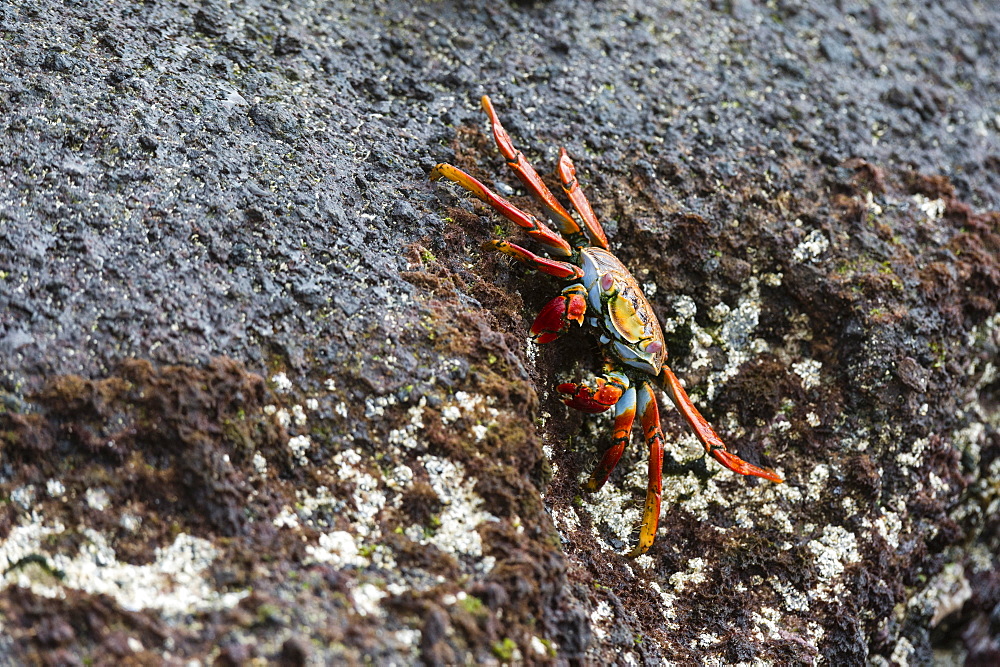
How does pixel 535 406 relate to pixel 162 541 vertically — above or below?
above

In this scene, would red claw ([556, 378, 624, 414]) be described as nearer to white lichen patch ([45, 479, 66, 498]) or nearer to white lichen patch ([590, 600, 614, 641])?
white lichen patch ([590, 600, 614, 641])

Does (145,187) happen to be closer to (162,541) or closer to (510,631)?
(162,541)

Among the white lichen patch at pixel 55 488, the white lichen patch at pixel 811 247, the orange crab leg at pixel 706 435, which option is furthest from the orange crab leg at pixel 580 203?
the white lichen patch at pixel 55 488

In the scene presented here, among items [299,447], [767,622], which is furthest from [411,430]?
[767,622]

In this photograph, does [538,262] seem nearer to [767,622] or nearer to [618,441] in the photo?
[618,441]

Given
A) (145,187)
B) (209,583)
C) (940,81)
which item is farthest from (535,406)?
(940,81)

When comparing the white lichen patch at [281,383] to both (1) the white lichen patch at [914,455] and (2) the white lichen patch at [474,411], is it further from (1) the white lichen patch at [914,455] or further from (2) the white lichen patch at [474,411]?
(1) the white lichen patch at [914,455]
